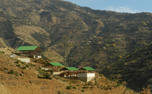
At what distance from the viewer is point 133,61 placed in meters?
107

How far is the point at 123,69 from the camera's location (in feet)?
330

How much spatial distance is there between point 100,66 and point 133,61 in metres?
27.1

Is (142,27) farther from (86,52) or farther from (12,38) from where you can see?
(12,38)

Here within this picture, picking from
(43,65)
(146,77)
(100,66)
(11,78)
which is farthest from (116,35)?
(11,78)

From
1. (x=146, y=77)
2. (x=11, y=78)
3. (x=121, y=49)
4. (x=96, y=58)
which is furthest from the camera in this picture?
(x=121, y=49)

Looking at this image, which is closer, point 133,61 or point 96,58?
point 133,61

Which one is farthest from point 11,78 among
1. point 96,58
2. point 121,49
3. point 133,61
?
point 121,49

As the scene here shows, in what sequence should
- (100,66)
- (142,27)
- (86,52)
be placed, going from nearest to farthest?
(100,66)
(86,52)
(142,27)

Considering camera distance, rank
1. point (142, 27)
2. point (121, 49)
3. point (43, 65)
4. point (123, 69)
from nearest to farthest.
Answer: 1. point (43, 65)
2. point (123, 69)
3. point (121, 49)
4. point (142, 27)

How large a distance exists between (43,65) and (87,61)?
317 feet

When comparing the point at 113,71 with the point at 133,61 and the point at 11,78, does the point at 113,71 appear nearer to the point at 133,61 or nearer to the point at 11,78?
the point at 133,61

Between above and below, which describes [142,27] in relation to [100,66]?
above

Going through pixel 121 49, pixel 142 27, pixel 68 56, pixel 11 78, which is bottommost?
pixel 68 56

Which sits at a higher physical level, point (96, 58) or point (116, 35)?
point (116, 35)
